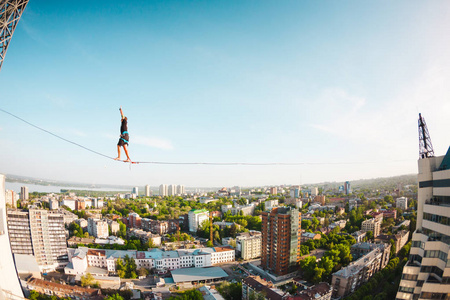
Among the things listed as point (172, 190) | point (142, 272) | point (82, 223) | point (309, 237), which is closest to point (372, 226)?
point (309, 237)

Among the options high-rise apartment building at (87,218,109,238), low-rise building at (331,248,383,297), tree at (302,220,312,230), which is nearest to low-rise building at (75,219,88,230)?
high-rise apartment building at (87,218,109,238)

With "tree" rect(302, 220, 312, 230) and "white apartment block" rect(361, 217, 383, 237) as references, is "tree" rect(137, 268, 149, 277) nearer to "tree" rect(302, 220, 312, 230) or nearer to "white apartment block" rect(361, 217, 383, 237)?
"tree" rect(302, 220, 312, 230)

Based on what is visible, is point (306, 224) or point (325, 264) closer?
point (325, 264)

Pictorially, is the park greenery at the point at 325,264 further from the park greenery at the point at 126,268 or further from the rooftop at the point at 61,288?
the rooftop at the point at 61,288

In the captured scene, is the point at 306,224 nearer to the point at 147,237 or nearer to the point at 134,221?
the point at 147,237

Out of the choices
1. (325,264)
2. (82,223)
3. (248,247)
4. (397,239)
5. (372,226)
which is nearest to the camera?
(325,264)

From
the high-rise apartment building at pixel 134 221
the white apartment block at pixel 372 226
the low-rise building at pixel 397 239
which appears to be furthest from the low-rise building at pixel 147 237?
the white apartment block at pixel 372 226

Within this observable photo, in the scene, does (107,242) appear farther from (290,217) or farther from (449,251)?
(449,251)
